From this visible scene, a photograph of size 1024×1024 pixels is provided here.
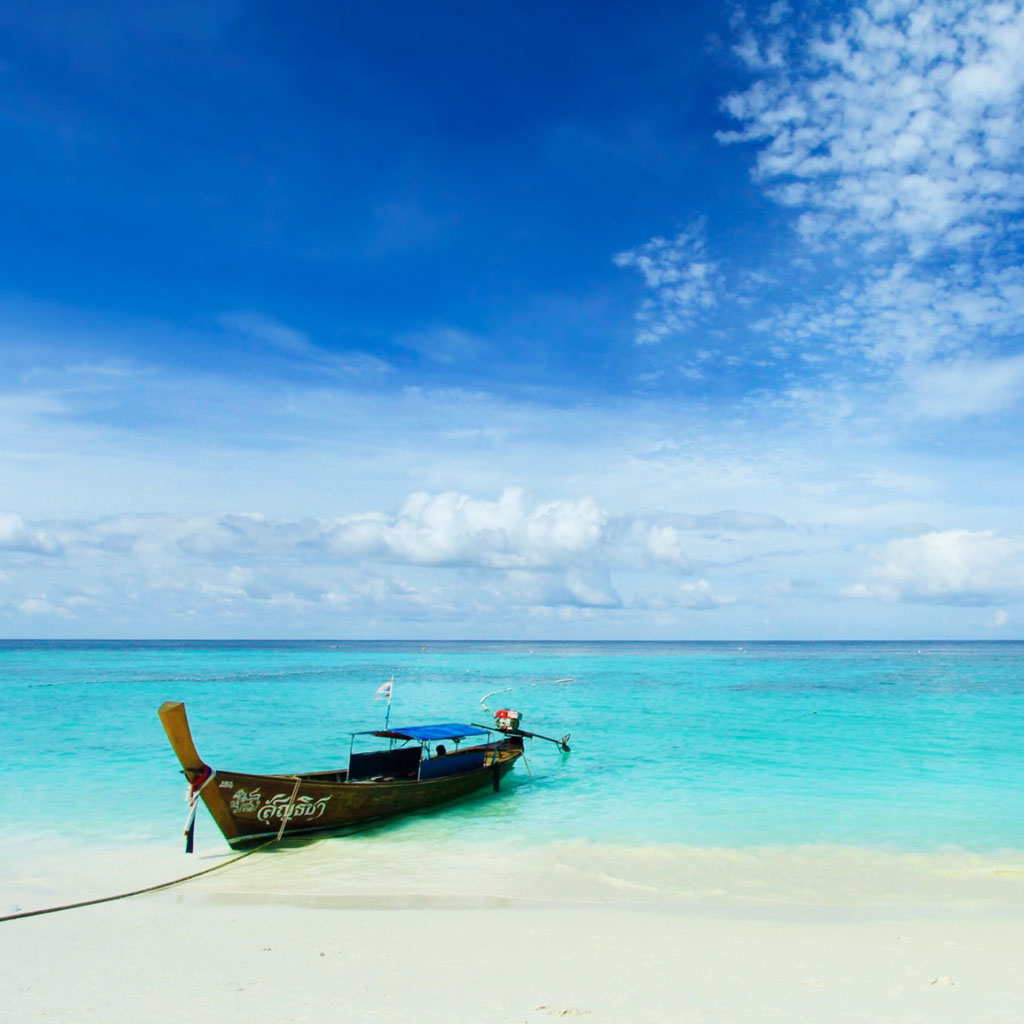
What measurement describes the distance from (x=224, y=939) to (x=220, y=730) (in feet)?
83.3

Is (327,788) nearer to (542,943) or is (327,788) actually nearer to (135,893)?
(135,893)

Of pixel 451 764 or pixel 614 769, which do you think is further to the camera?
pixel 614 769

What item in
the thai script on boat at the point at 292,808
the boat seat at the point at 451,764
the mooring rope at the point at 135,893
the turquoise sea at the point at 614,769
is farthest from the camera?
the boat seat at the point at 451,764

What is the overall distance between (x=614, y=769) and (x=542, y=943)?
13997mm

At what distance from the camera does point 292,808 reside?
14.3 m

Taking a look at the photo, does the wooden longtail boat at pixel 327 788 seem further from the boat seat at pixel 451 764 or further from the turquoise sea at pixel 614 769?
the turquoise sea at pixel 614 769

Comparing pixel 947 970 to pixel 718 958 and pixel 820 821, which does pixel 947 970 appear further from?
pixel 820 821

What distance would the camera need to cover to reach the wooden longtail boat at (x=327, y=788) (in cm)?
1288

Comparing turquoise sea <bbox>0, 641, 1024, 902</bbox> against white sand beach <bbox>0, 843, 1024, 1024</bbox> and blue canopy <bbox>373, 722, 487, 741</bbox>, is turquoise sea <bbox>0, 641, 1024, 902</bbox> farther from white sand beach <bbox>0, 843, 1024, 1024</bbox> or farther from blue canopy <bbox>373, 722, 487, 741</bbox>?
blue canopy <bbox>373, 722, 487, 741</bbox>

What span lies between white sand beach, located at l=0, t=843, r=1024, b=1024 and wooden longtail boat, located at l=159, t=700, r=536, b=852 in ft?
2.53

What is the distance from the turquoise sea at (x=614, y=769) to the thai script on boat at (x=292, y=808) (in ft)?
2.40

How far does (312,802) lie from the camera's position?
14.5m

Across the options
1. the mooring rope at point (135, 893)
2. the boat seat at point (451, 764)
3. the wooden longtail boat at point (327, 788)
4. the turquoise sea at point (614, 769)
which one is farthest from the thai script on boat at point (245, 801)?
the boat seat at point (451, 764)

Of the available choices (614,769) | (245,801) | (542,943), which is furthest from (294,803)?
(614,769)
